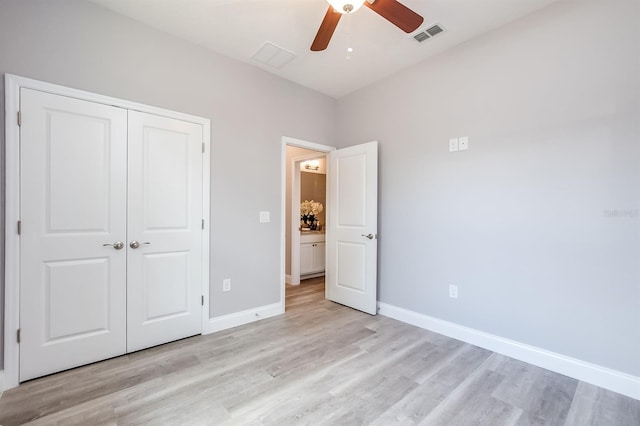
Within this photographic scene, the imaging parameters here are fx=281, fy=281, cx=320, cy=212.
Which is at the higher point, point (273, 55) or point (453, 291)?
point (273, 55)

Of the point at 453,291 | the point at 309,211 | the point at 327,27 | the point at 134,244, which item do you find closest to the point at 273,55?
the point at 327,27

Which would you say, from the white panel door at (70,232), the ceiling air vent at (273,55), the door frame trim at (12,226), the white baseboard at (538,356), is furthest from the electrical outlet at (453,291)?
the door frame trim at (12,226)

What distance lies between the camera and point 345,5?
1.67 meters

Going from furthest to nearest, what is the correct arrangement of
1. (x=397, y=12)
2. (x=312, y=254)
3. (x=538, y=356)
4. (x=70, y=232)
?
(x=312, y=254) → (x=538, y=356) → (x=70, y=232) → (x=397, y=12)

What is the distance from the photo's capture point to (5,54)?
6.35ft

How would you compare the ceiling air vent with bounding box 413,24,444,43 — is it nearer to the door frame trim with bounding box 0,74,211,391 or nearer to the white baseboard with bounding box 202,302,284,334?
the door frame trim with bounding box 0,74,211,391

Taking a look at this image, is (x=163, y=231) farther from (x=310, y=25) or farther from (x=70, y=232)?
(x=310, y=25)

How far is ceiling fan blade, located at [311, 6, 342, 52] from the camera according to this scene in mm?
1806

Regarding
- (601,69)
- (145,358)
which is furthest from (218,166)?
(601,69)

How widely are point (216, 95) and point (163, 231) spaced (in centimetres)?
148

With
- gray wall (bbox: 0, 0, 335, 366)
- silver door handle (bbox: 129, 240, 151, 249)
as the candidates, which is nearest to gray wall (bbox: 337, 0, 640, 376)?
gray wall (bbox: 0, 0, 335, 366)

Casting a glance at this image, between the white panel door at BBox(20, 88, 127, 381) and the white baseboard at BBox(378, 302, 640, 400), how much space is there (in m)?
2.93

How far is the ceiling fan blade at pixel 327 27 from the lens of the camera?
181cm

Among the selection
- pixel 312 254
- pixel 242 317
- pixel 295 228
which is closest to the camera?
pixel 242 317
